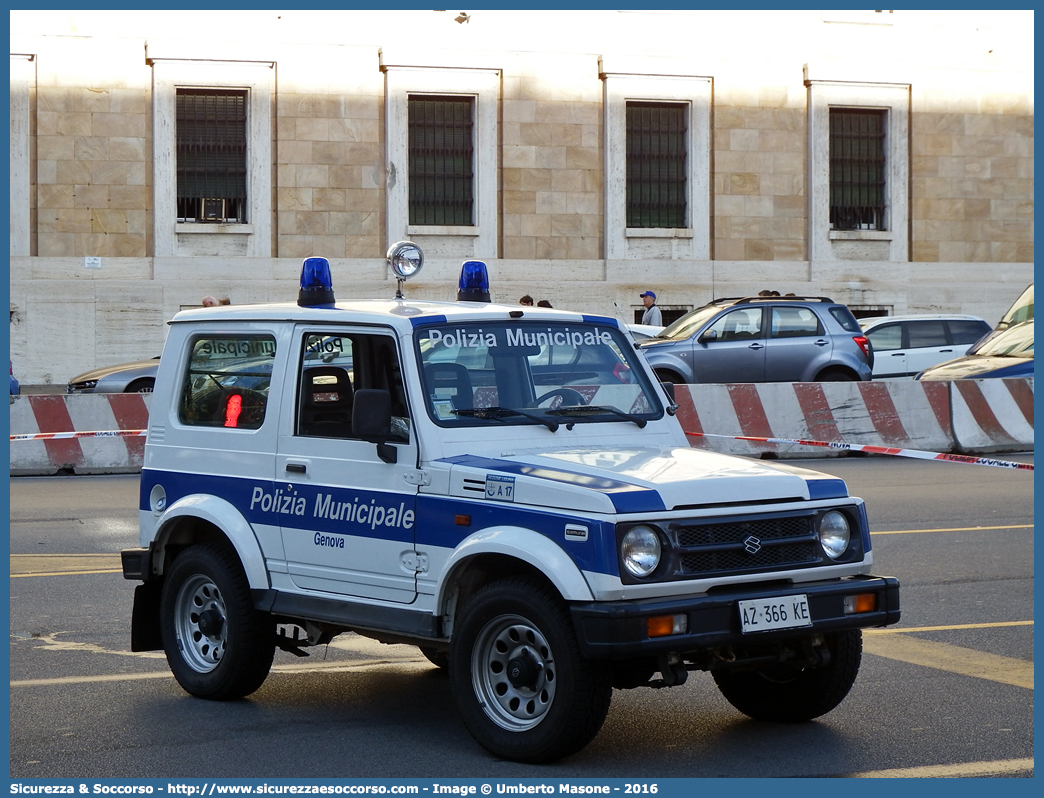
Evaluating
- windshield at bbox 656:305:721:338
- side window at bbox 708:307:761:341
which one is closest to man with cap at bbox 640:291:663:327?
windshield at bbox 656:305:721:338

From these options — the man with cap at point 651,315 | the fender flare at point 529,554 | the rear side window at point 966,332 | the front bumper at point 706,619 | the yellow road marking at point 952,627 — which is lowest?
the yellow road marking at point 952,627

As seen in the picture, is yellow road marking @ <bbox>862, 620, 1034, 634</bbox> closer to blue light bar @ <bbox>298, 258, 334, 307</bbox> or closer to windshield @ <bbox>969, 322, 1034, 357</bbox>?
blue light bar @ <bbox>298, 258, 334, 307</bbox>

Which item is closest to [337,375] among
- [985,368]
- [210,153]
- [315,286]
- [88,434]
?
[315,286]

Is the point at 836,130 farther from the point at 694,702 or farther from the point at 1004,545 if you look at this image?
the point at 694,702

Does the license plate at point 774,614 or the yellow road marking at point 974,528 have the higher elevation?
the license plate at point 774,614

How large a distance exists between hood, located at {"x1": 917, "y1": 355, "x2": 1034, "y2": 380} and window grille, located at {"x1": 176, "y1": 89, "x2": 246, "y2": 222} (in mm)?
14978

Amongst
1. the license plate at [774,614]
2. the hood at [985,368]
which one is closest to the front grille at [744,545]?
the license plate at [774,614]

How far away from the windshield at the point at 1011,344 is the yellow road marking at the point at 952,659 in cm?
1389

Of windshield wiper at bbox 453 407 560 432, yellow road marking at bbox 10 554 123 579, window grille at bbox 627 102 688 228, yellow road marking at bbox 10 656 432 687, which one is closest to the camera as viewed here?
windshield wiper at bbox 453 407 560 432

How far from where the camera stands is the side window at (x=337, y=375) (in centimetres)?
643

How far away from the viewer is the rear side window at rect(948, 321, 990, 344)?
25.3m

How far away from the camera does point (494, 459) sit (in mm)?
5965

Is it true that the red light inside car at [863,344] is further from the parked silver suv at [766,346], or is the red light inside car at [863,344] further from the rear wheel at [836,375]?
the rear wheel at [836,375]

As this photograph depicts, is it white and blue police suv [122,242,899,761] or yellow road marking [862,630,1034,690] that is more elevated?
white and blue police suv [122,242,899,761]
